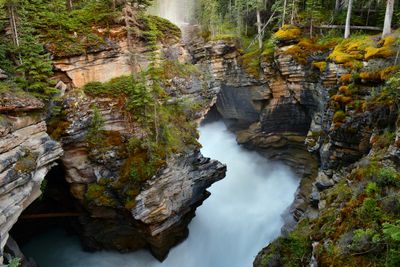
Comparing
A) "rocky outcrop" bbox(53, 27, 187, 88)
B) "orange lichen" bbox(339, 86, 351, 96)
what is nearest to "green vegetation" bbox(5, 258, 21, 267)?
"rocky outcrop" bbox(53, 27, 187, 88)

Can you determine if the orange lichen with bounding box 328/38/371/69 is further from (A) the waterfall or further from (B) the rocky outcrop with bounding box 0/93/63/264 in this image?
(A) the waterfall

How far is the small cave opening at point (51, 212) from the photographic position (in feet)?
62.4

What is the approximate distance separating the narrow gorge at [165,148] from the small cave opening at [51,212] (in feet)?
0.34

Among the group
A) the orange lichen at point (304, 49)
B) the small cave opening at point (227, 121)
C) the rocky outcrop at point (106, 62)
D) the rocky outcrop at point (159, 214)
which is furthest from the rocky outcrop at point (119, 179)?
the small cave opening at point (227, 121)

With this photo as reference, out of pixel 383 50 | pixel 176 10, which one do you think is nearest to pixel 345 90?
pixel 383 50

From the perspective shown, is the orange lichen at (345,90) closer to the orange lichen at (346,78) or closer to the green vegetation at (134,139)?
the orange lichen at (346,78)

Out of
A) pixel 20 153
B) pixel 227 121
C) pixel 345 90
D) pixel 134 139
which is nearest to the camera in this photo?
pixel 20 153

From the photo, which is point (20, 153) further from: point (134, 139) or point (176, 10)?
point (176, 10)

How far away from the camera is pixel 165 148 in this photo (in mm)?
17438

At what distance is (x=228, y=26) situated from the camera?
38.6 metres

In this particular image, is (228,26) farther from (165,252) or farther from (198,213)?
(165,252)

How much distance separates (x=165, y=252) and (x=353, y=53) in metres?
18.5

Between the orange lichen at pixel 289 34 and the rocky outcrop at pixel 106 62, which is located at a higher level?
the orange lichen at pixel 289 34

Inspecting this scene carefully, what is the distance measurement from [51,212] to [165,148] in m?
10.6
